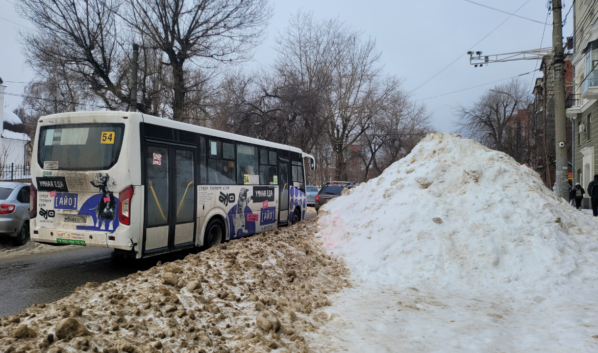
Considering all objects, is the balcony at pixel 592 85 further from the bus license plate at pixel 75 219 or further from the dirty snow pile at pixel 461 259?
the bus license plate at pixel 75 219

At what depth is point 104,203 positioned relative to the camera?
7.07 m

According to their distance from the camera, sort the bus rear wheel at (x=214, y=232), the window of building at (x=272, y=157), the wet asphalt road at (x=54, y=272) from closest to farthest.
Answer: the wet asphalt road at (x=54, y=272)
the bus rear wheel at (x=214, y=232)
the window of building at (x=272, y=157)

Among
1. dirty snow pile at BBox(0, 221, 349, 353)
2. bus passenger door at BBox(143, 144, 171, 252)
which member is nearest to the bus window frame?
bus passenger door at BBox(143, 144, 171, 252)

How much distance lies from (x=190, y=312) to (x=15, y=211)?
26.2 feet

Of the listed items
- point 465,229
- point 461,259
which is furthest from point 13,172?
point 461,259

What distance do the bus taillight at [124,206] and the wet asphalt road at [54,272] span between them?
1048 mm

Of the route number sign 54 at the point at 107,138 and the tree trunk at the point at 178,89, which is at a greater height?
the tree trunk at the point at 178,89

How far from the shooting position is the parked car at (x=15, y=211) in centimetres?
979

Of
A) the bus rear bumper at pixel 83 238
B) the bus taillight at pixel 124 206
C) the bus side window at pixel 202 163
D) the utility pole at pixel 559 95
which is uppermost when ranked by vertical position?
the utility pole at pixel 559 95

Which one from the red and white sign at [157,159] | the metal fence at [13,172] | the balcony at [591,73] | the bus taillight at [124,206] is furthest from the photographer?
the balcony at [591,73]

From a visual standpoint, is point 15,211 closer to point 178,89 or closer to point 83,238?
point 83,238

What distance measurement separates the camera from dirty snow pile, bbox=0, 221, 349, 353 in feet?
11.2

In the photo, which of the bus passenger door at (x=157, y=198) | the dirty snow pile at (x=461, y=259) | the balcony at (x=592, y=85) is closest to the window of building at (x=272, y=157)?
the dirty snow pile at (x=461, y=259)

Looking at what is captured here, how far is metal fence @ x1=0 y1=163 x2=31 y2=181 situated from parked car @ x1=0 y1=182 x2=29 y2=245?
1133 centimetres
